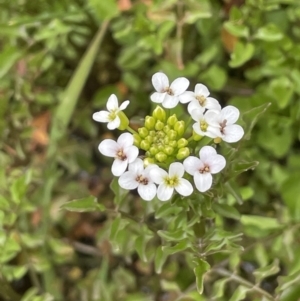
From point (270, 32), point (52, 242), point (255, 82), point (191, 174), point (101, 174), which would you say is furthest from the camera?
point (101, 174)

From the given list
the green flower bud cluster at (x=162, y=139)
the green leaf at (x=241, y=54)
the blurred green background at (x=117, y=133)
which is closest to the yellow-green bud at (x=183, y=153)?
the green flower bud cluster at (x=162, y=139)

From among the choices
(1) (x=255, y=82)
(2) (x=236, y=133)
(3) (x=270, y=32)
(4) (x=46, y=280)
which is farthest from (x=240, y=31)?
(4) (x=46, y=280)

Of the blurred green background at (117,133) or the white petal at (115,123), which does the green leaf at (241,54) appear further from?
the white petal at (115,123)

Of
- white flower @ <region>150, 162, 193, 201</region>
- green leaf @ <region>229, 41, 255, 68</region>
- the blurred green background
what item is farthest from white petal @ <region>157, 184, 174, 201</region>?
green leaf @ <region>229, 41, 255, 68</region>

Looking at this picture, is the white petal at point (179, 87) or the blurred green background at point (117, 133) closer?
the white petal at point (179, 87)

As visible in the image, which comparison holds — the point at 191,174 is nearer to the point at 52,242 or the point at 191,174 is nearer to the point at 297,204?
the point at 297,204

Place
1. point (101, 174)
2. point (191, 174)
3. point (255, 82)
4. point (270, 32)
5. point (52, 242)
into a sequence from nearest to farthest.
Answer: point (191, 174), point (270, 32), point (52, 242), point (255, 82), point (101, 174)

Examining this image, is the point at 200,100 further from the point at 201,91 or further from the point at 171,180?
the point at 171,180
